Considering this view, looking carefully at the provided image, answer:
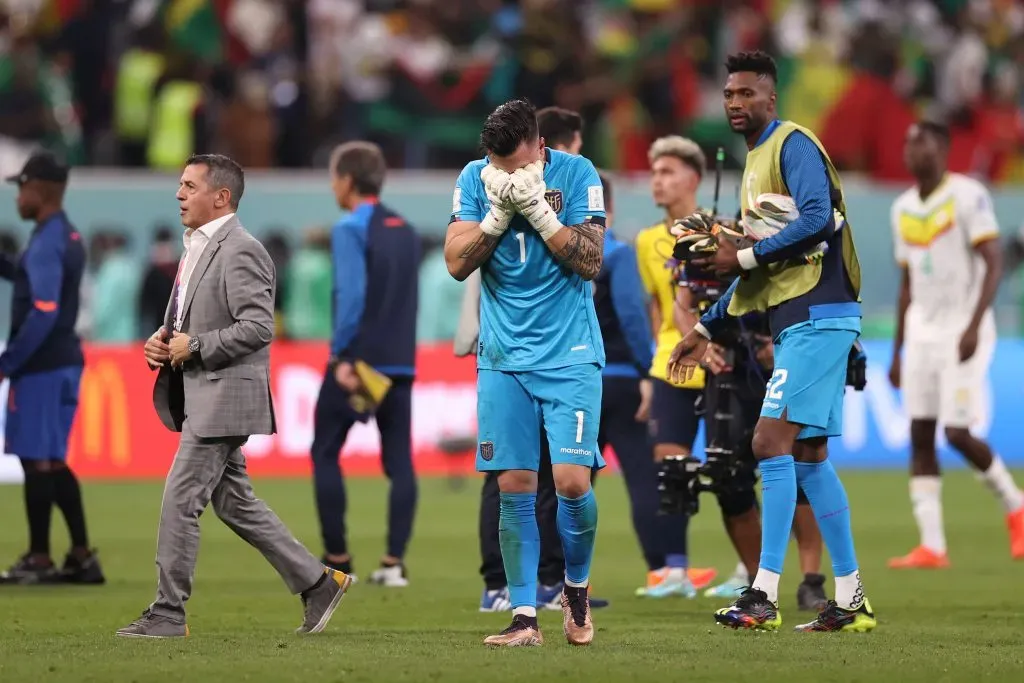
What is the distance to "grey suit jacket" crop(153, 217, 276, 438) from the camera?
7.97 meters

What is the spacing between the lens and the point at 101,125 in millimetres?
22312

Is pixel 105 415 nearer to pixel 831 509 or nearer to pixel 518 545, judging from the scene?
pixel 831 509

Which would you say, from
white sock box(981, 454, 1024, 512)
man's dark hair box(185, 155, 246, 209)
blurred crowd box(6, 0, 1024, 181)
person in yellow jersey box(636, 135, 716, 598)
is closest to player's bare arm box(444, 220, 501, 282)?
man's dark hair box(185, 155, 246, 209)

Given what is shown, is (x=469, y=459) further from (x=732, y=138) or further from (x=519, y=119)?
(x=519, y=119)

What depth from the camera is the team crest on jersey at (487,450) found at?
25.1ft

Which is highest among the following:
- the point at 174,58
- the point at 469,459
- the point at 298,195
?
the point at 174,58

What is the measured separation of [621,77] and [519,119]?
17.2 m

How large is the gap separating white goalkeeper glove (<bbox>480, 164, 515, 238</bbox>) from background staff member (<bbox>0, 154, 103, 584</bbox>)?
432 cm

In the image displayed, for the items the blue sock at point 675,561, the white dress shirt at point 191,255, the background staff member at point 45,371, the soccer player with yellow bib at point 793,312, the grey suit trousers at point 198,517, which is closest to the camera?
the grey suit trousers at point 198,517

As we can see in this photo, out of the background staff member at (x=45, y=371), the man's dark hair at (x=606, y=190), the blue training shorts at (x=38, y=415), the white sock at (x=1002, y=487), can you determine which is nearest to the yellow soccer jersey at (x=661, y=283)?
the man's dark hair at (x=606, y=190)

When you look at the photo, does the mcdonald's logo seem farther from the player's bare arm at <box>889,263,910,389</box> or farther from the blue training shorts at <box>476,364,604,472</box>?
the blue training shorts at <box>476,364,604,472</box>

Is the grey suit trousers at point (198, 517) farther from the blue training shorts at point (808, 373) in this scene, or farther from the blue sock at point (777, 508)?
the blue training shorts at point (808, 373)

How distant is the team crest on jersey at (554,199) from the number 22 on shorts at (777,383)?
1502 millimetres

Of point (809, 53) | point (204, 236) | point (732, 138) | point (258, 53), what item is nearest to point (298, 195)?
point (258, 53)
